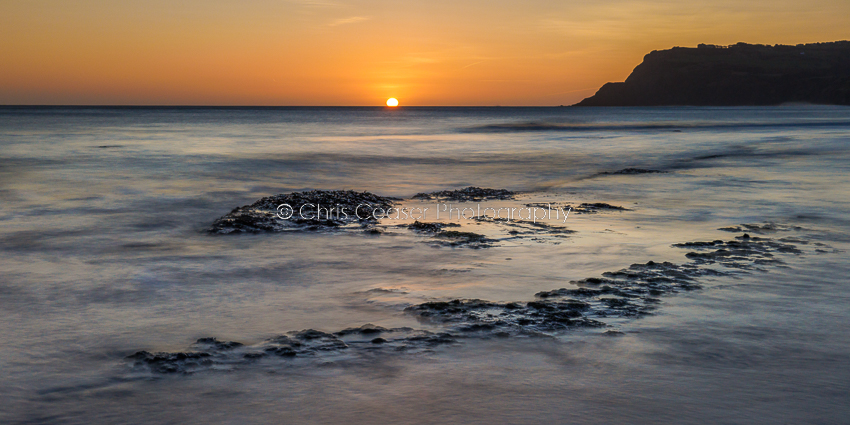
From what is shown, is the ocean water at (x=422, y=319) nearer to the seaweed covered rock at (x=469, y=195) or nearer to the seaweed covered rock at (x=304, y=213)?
the seaweed covered rock at (x=304, y=213)

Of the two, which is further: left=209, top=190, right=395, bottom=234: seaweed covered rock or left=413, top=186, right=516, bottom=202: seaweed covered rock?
left=413, top=186, right=516, bottom=202: seaweed covered rock

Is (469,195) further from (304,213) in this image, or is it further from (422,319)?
(422,319)

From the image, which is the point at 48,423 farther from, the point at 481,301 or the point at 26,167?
the point at 26,167

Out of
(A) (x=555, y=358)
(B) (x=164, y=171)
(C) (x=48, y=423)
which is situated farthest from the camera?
(B) (x=164, y=171)

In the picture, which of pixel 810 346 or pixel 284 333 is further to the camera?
pixel 284 333

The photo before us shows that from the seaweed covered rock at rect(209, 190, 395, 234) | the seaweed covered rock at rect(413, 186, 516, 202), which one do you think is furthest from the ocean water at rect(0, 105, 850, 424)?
the seaweed covered rock at rect(413, 186, 516, 202)

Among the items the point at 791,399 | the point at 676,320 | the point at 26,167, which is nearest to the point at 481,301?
the point at 676,320

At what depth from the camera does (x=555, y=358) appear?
3.97 meters

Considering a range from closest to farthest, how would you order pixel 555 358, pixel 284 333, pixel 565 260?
pixel 555 358, pixel 284 333, pixel 565 260

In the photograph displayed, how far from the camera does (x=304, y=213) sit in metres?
9.38

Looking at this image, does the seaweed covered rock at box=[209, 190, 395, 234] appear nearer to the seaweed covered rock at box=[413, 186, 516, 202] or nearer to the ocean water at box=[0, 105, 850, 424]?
the ocean water at box=[0, 105, 850, 424]

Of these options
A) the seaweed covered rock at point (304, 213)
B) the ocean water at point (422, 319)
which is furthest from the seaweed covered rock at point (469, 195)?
the seaweed covered rock at point (304, 213)

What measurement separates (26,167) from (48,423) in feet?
Answer: 68.1

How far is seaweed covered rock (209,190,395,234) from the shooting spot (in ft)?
28.4
